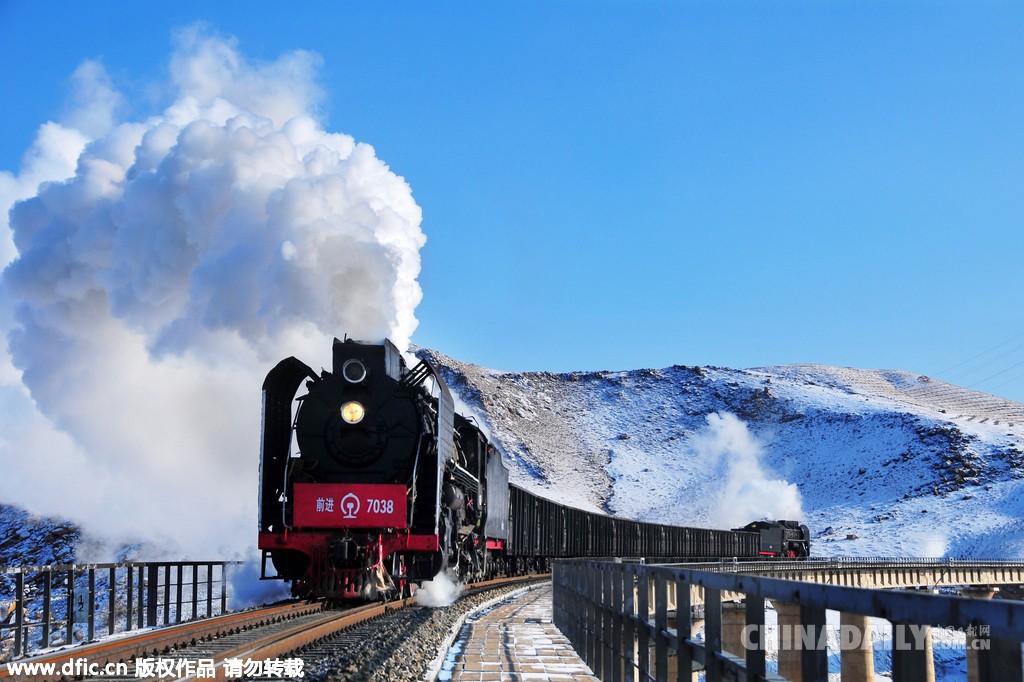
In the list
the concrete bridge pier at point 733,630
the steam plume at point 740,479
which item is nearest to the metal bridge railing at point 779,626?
the concrete bridge pier at point 733,630

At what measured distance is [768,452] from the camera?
133125mm

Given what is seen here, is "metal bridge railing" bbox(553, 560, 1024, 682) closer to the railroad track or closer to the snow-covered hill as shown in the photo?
the railroad track

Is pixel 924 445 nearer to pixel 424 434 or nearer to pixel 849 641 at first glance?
pixel 424 434

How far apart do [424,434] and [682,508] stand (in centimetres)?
10403

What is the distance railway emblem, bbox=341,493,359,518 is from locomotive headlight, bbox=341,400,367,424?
49.1 inches

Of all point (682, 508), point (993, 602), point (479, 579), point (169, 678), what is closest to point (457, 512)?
point (479, 579)

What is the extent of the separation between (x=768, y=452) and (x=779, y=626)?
439 ft

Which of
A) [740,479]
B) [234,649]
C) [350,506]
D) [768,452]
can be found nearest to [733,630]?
[234,649]

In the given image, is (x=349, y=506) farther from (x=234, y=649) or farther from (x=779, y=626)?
(x=779, y=626)

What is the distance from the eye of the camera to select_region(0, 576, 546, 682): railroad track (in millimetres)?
8047

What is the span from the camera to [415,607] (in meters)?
17.2

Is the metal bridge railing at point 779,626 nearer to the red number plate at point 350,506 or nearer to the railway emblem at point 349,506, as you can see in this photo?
the red number plate at point 350,506

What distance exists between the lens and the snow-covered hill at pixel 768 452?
97.9 metres

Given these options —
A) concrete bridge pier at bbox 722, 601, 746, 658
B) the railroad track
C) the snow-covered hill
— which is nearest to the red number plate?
the railroad track
